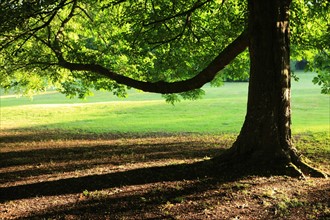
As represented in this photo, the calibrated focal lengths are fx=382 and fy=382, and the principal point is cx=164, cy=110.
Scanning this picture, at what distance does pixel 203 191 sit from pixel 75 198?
2.33 meters

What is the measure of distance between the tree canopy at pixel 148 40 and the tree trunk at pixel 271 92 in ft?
4.28

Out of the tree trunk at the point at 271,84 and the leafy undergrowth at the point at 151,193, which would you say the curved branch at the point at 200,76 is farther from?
the leafy undergrowth at the point at 151,193

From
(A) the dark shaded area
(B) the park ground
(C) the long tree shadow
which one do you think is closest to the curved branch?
(B) the park ground

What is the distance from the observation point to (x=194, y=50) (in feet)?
49.5

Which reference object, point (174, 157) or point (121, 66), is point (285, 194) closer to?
point (174, 157)

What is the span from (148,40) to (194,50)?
2.72m

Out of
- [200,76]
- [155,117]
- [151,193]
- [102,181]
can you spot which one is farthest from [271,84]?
[155,117]

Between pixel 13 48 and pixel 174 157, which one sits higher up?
pixel 13 48

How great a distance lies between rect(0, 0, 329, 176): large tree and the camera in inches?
321

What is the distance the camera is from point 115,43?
1691 centimetres

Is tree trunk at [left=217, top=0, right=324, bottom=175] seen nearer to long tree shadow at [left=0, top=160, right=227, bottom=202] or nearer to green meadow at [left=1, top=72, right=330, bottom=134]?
long tree shadow at [left=0, top=160, right=227, bottom=202]

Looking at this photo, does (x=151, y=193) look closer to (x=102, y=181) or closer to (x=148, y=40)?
(x=102, y=181)

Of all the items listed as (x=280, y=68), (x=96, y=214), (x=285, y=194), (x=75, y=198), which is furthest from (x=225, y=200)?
(x=280, y=68)

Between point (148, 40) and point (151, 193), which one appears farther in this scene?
point (148, 40)
